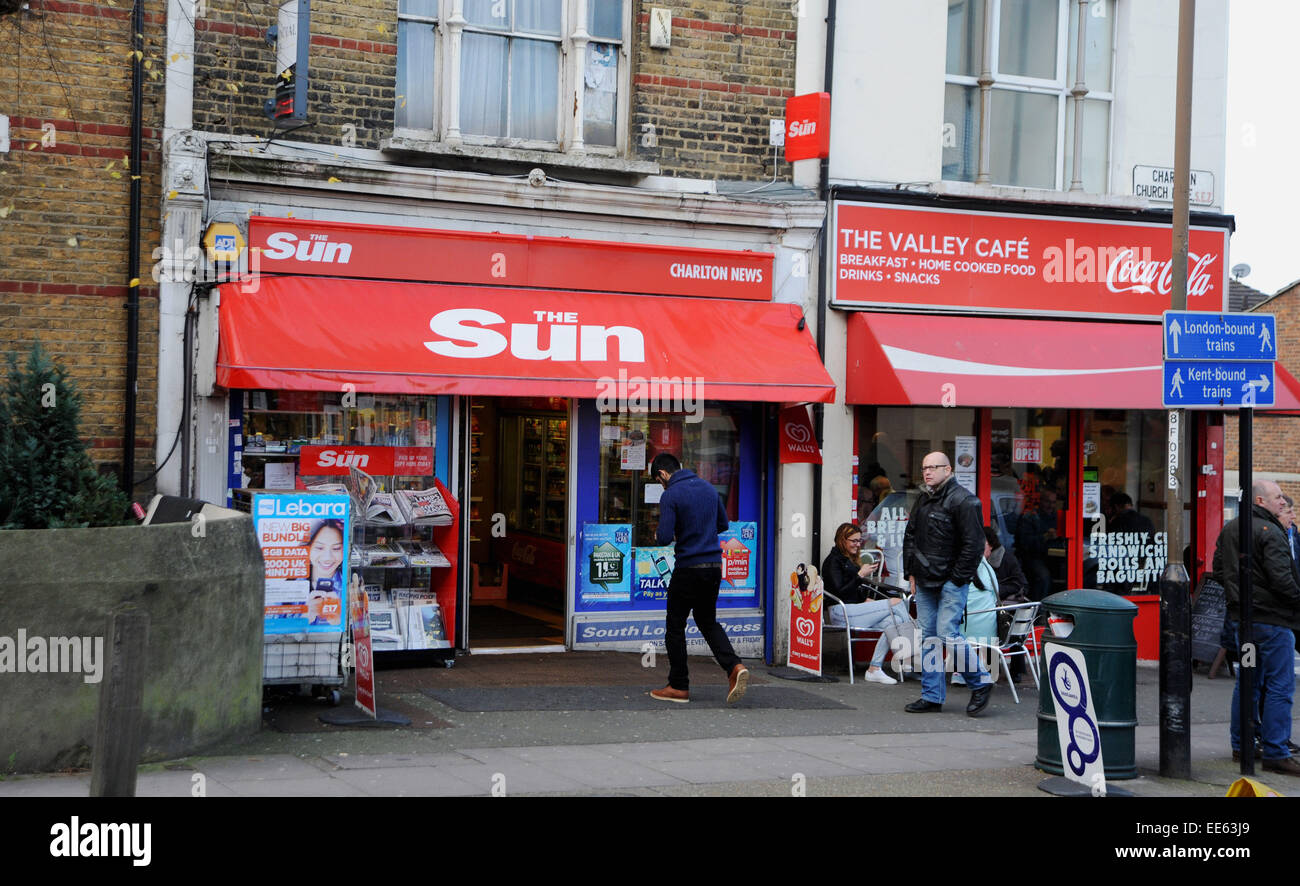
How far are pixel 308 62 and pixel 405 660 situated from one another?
472 cm

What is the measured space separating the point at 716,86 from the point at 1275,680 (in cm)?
669

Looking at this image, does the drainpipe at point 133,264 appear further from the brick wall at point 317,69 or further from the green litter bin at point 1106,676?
the green litter bin at point 1106,676

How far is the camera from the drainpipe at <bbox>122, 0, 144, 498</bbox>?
966 centimetres

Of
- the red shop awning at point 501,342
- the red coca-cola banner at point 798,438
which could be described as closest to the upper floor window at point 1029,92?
the red shop awning at point 501,342

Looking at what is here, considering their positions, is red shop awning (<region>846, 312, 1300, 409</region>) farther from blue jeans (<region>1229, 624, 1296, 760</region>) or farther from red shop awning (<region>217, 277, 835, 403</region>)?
blue jeans (<region>1229, 624, 1296, 760</region>)

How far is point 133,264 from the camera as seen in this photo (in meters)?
9.70

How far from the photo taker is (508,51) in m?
11.2

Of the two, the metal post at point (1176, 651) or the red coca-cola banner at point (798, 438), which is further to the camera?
the red coca-cola banner at point (798, 438)

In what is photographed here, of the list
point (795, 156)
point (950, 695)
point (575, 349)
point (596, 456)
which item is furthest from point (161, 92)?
point (950, 695)

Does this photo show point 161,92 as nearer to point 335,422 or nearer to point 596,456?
point 335,422

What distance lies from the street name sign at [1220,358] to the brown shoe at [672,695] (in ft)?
13.1

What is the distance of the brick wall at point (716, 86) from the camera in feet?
37.6

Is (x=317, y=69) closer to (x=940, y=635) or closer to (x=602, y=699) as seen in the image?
(x=602, y=699)
